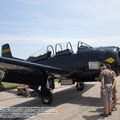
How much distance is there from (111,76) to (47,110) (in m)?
2.65

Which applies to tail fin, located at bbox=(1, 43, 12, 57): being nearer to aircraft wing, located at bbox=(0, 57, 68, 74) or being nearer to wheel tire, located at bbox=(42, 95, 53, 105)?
aircraft wing, located at bbox=(0, 57, 68, 74)

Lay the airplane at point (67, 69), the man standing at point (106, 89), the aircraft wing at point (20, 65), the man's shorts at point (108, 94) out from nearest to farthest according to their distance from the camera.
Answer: the man standing at point (106, 89), the man's shorts at point (108, 94), the aircraft wing at point (20, 65), the airplane at point (67, 69)

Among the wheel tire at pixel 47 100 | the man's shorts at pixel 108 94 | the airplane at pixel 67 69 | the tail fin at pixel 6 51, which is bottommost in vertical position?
the wheel tire at pixel 47 100

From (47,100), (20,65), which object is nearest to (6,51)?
(47,100)

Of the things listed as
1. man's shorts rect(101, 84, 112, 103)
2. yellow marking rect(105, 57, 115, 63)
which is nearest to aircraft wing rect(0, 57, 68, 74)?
yellow marking rect(105, 57, 115, 63)

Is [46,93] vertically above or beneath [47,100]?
above

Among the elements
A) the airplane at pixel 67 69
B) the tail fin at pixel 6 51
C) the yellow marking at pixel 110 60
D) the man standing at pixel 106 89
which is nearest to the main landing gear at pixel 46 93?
the airplane at pixel 67 69

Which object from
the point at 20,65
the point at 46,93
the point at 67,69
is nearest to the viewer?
the point at 20,65

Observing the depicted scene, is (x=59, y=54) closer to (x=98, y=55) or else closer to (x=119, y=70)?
(x=98, y=55)

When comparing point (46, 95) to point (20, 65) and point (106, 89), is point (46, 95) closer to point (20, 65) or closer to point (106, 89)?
point (20, 65)

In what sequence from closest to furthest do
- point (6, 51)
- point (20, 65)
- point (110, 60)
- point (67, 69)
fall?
point (20, 65)
point (110, 60)
point (67, 69)
point (6, 51)

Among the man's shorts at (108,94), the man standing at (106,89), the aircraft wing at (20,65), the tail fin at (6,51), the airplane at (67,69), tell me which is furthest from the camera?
the tail fin at (6,51)

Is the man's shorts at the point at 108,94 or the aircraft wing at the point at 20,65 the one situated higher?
the aircraft wing at the point at 20,65

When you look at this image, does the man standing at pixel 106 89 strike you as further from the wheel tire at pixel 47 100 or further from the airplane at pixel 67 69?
the wheel tire at pixel 47 100
